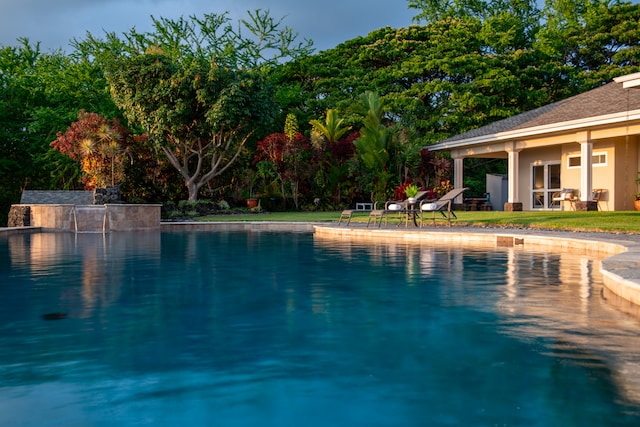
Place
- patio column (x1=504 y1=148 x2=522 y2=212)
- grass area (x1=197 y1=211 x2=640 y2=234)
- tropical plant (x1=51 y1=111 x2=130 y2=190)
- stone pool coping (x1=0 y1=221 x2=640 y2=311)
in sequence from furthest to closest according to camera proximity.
Answer: tropical plant (x1=51 y1=111 x2=130 y2=190) < patio column (x1=504 y1=148 x2=522 y2=212) < grass area (x1=197 y1=211 x2=640 y2=234) < stone pool coping (x1=0 y1=221 x2=640 y2=311)

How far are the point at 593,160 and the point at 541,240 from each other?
1001 centimetres

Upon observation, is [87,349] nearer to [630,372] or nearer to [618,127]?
[630,372]

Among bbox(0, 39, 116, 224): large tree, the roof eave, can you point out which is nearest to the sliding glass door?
the roof eave

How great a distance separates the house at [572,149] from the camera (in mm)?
18703

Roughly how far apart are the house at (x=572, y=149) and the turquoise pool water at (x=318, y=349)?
11.3 m

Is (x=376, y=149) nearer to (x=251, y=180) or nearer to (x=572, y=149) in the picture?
(x=572, y=149)

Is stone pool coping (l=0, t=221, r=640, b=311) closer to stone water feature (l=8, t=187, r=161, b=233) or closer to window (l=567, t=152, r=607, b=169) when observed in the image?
stone water feature (l=8, t=187, r=161, b=233)

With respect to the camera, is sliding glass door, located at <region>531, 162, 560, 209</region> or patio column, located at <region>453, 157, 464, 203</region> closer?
sliding glass door, located at <region>531, 162, 560, 209</region>

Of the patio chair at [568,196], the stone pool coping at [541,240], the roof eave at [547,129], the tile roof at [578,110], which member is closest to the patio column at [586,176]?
the roof eave at [547,129]

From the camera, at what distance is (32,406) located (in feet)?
11.2

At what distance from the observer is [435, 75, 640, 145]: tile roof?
18.4 metres

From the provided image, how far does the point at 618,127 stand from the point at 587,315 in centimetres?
1518

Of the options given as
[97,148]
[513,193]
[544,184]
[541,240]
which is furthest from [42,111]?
[541,240]

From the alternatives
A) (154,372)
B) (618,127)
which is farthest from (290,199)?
(154,372)
